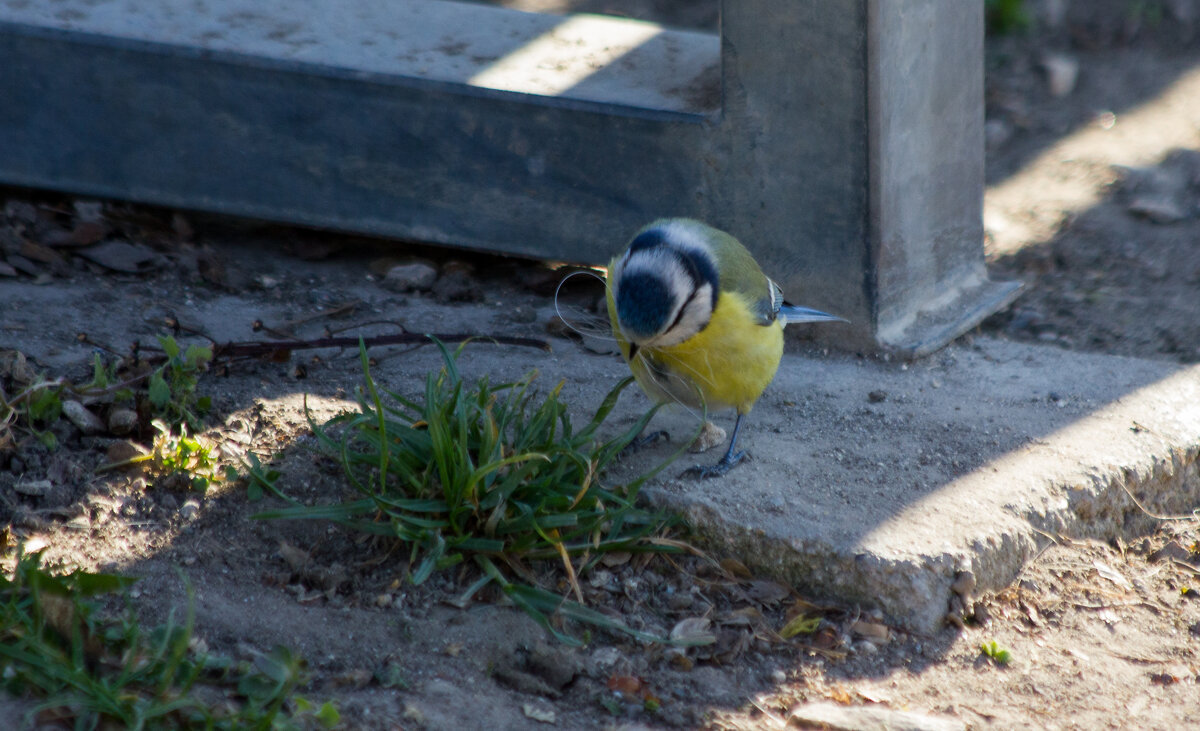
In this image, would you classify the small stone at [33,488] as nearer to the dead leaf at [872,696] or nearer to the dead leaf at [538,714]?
the dead leaf at [538,714]

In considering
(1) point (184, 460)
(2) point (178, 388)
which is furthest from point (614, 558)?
(2) point (178, 388)

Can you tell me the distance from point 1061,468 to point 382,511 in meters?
2.03

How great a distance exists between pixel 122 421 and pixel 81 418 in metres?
0.12

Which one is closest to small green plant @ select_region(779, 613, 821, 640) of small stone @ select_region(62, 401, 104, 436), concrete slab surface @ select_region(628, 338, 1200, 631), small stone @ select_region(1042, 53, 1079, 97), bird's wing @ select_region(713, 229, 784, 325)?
concrete slab surface @ select_region(628, 338, 1200, 631)

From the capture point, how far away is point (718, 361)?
3209mm

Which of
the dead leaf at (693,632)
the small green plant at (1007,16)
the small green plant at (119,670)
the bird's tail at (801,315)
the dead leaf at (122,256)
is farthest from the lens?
the small green plant at (1007,16)

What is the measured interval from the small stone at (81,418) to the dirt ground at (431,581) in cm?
3

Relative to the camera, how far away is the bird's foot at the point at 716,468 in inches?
127

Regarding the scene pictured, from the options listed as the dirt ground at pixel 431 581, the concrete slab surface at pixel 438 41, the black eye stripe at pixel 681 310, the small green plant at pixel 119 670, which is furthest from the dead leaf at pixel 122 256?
the black eye stripe at pixel 681 310

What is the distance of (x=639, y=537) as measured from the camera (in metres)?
2.95

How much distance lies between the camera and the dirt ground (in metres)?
2.58

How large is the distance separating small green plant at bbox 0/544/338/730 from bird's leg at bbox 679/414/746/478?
1.27 metres

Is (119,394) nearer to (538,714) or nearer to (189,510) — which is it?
(189,510)

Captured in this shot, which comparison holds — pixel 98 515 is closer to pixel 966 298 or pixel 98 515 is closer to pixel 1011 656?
pixel 1011 656
